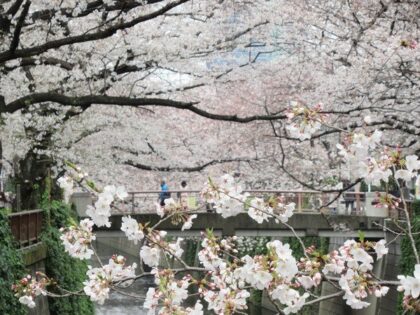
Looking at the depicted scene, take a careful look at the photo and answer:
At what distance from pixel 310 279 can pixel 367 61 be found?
9.27 metres

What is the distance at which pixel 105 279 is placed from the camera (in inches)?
251

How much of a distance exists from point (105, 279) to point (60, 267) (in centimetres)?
1180

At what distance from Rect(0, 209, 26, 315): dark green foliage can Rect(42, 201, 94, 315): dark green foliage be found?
3228mm

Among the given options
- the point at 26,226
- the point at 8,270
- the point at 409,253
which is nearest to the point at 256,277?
the point at 8,270

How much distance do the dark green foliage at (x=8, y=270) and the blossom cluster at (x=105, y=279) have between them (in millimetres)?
5764

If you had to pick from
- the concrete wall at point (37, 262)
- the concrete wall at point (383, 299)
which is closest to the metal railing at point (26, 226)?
the concrete wall at point (37, 262)

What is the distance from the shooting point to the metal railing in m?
A: 15.1

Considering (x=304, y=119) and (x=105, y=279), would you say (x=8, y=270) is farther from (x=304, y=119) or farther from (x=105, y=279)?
(x=304, y=119)

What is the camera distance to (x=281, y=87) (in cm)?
2464

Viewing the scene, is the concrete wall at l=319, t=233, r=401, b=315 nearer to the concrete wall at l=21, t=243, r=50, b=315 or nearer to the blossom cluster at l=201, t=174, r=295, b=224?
the concrete wall at l=21, t=243, r=50, b=315

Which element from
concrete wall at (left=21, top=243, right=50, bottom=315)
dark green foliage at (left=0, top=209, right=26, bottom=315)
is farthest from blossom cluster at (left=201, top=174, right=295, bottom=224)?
concrete wall at (left=21, top=243, right=50, bottom=315)

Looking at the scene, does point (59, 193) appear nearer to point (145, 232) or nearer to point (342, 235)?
point (342, 235)

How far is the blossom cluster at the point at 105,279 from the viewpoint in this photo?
6.37m

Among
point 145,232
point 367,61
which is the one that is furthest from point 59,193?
point 145,232
